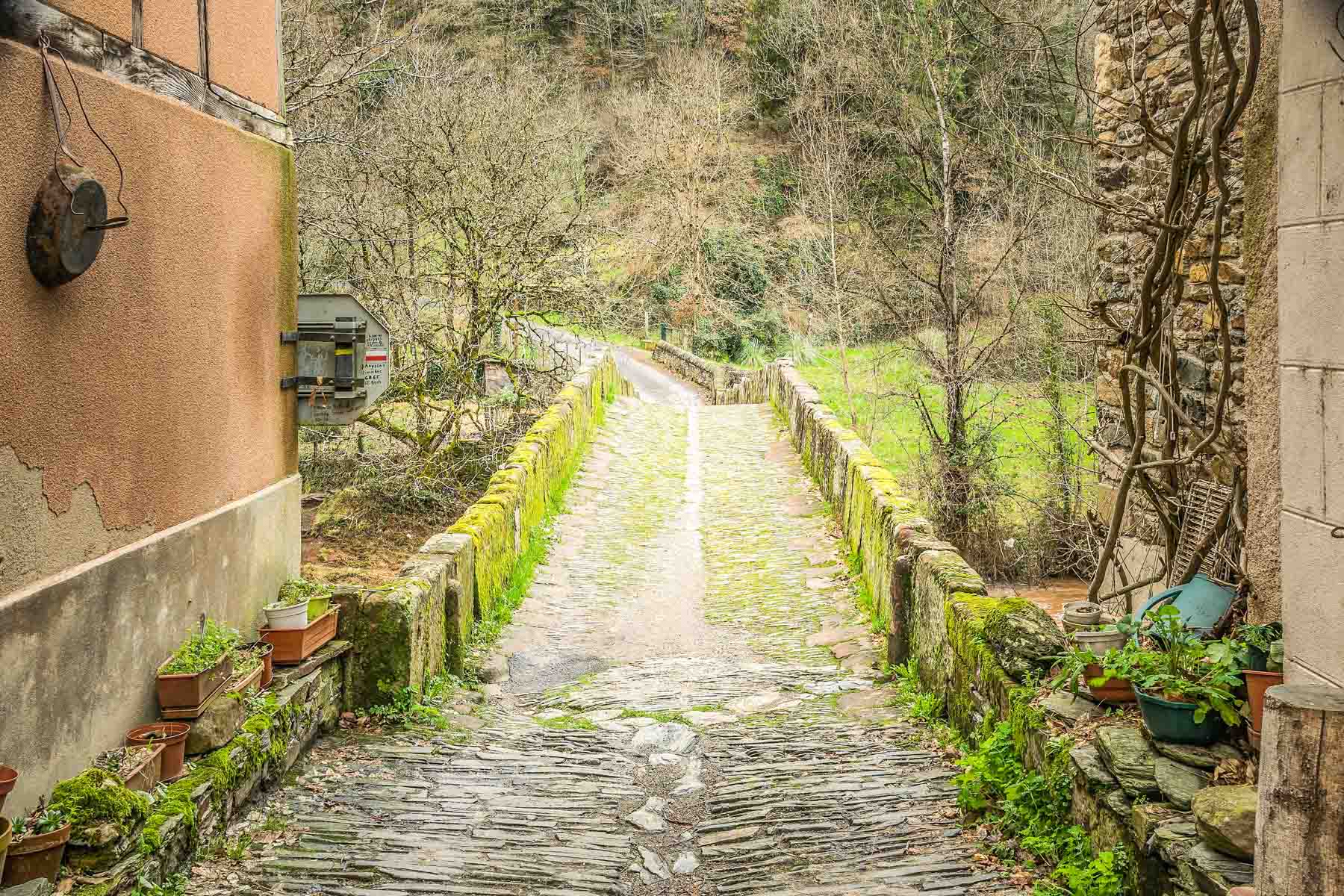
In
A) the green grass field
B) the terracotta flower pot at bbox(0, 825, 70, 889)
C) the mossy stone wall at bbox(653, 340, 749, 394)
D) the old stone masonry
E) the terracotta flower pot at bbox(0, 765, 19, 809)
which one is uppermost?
Result: the mossy stone wall at bbox(653, 340, 749, 394)

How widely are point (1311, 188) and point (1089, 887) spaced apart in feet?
7.72

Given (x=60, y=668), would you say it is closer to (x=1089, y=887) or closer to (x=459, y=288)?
(x=1089, y=887)

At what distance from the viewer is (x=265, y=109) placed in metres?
5.72

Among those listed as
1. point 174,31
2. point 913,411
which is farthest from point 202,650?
point 913,411

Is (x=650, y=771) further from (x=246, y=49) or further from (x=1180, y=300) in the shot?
(x=246, y=49)

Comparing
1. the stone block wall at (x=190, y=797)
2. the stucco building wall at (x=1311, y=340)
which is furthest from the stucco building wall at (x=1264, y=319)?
the stone block wall at (x=190, y=797)

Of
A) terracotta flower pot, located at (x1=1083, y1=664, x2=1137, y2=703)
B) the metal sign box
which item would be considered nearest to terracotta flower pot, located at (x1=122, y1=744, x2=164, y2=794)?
the metal sign box

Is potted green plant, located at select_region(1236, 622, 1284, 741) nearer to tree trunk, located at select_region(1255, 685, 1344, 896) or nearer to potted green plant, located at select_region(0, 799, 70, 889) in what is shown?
tree trunk, located at select_region(1255, 685, 1344, 896)

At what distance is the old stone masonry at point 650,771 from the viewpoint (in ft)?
13.6

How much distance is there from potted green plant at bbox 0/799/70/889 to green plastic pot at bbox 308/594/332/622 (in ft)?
7.29

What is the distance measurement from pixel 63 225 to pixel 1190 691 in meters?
4.09

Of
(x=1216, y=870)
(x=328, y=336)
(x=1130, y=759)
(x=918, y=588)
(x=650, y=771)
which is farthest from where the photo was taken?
(x=918, y=588)

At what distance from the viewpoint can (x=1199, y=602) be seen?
4.30m

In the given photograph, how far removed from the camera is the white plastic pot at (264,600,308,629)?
17.5 ft
